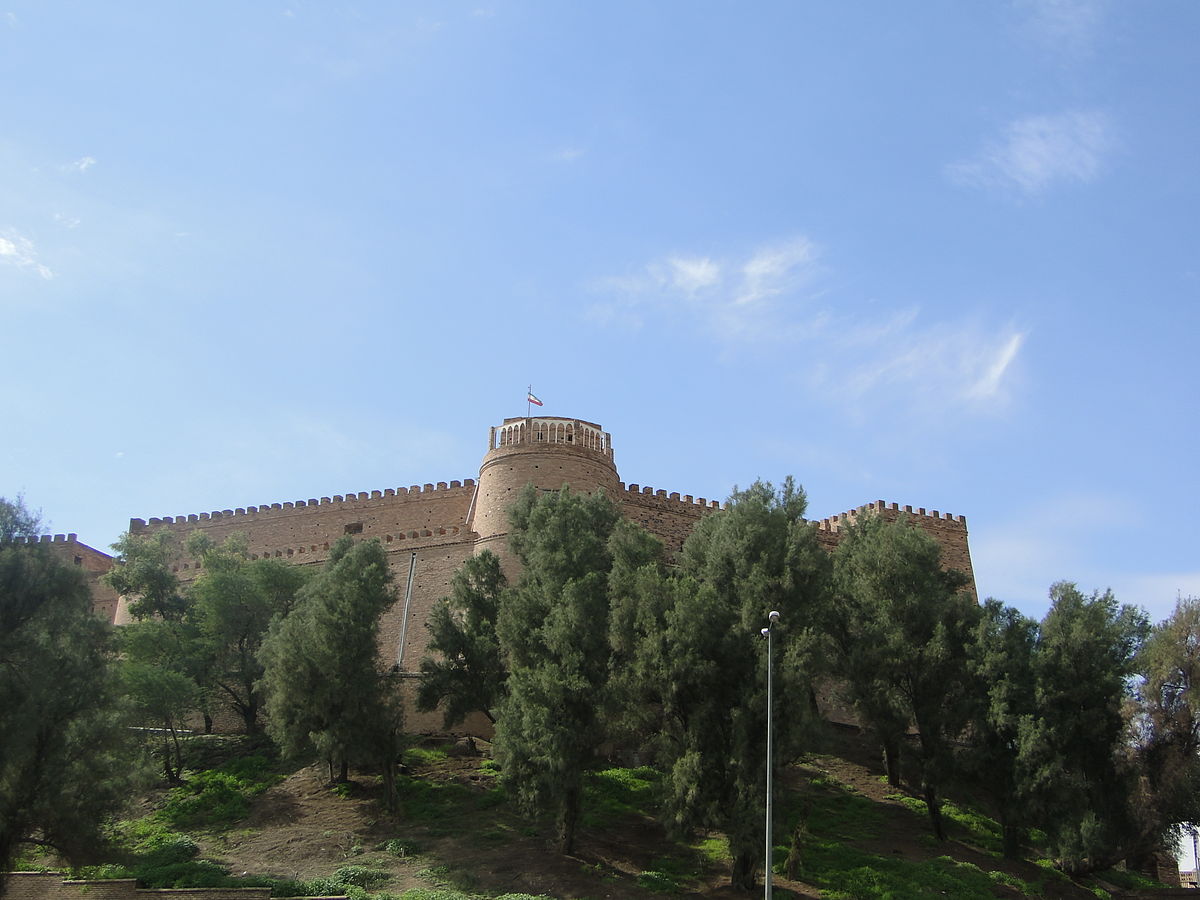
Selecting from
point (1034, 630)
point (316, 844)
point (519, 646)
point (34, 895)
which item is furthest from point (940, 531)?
point (34, 895)

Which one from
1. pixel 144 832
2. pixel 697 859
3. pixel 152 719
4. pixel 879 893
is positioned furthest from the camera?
pixel 152 719

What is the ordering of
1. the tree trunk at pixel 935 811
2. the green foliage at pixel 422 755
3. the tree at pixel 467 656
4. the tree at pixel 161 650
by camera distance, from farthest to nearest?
the green foliage at pixel 422 755 → the tree at pixel 161 650 → the tree at pixel 467 656 → the tree trunk at pixel 935 811

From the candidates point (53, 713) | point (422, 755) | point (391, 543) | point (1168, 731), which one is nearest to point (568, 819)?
point (422, 755)

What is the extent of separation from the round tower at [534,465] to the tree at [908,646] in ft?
35.1

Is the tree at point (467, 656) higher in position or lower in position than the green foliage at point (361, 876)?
higher

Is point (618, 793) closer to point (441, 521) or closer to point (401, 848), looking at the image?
point (401, 848)

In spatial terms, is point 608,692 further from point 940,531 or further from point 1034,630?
point 940,531

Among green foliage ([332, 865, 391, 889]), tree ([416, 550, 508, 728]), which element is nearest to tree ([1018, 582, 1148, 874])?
tree ([416, 550, 508, 728])

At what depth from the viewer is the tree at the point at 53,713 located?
22219mm

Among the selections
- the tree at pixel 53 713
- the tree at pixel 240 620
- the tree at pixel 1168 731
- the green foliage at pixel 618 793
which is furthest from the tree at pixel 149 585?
the tree at pixel 1168 731

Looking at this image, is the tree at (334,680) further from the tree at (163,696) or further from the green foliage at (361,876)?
the green foliage at (361,876)

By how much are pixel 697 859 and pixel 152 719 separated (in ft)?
49.1

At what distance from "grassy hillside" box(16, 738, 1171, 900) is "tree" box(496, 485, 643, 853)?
1.08 meters

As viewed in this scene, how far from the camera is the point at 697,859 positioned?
26.0 meters
